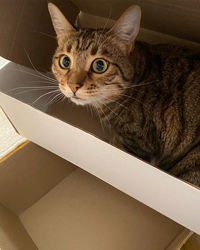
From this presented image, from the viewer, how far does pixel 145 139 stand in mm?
928

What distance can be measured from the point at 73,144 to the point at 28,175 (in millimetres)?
413

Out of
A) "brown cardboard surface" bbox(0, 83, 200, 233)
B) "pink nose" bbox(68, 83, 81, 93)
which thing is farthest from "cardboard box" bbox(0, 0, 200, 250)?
"pink nose" bbox(68, 83, 81, 93)

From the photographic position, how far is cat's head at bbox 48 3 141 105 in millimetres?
834

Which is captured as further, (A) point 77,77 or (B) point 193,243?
(B) point 193,243

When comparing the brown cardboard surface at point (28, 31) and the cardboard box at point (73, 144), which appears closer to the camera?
the cardboard box at point (73, 144)

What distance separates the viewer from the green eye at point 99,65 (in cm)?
86

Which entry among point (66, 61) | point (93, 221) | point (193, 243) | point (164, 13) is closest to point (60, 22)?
point (66, 61)

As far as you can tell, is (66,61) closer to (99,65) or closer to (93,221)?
(99,65)

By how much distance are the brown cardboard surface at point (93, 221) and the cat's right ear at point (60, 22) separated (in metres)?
0.64

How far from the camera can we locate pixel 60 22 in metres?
0.90

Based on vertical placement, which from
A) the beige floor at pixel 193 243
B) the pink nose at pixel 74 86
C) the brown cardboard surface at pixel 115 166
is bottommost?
the beige floor at pixel 193 243

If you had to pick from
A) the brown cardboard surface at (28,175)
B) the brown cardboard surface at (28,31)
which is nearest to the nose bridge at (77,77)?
the brown cardboard surface at (28,31)

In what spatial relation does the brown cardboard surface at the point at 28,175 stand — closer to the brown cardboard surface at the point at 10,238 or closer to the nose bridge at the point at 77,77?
the brown cardboard surface at the point at 10,238

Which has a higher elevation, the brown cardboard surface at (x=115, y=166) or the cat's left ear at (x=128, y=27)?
the cat's left ear at (x=128, y=27)
